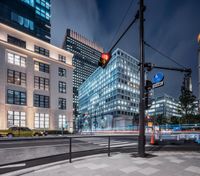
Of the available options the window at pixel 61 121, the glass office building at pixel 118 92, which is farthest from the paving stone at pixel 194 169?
the glass office building at pixel 118 92

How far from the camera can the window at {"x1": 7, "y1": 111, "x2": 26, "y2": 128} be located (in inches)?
1328

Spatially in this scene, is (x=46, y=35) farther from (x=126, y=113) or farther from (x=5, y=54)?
(x=5, y=54)

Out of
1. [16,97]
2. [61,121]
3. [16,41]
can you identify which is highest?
[16,41]

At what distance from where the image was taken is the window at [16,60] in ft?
117

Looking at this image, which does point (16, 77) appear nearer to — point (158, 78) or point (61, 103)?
point (61, 103)

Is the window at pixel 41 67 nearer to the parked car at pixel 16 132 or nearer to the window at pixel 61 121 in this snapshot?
the window at pixel 61 121

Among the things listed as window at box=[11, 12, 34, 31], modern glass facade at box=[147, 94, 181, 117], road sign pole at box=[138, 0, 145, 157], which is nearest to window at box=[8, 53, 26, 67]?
road sign pole at box=[138, 0, 145, 157]

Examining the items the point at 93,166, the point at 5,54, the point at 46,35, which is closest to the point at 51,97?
the point at 5,54

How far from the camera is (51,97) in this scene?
138 ft

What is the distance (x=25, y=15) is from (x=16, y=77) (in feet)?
186

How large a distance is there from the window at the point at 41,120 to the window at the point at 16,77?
7951 millimetres

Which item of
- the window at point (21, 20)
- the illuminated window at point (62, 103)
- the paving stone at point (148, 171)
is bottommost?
the paving stone at point (148, 171)

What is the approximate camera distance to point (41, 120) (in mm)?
39188

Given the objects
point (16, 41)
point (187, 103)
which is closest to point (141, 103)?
point (16, 41)
